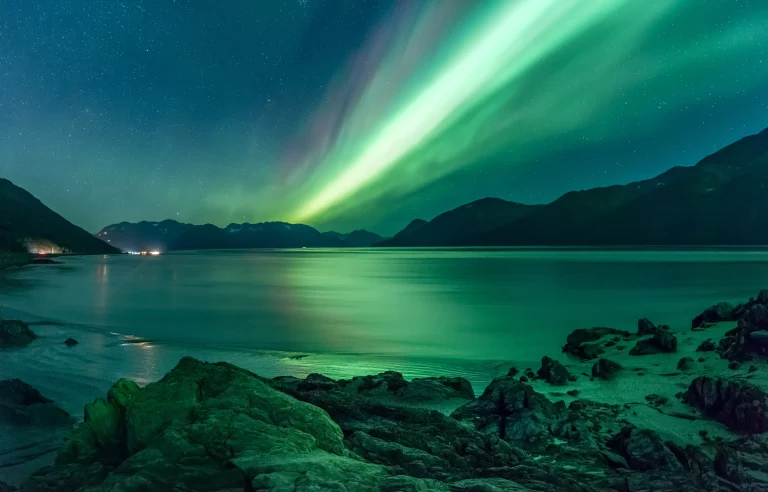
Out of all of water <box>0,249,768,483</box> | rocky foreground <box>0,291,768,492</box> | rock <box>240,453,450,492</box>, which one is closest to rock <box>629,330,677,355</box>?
water <box>0,249,768,483</box>

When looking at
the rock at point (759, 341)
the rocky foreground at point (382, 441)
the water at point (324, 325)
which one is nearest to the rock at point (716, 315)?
the water at point (324, 325)

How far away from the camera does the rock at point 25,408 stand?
34.8 ft

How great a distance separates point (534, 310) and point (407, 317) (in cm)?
1085

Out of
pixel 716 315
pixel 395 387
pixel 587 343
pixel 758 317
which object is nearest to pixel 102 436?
pixel 395 387

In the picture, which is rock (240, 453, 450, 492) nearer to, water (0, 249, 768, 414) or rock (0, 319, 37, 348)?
water (0, 249, 768, 414)

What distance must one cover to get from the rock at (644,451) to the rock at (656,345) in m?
9.62

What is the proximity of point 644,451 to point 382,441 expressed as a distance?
4.64 meters

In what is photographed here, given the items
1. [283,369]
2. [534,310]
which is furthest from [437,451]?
[534,310]

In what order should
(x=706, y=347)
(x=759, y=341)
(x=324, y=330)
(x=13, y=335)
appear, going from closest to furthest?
(x=759, y=341)
(x=706, y=347)
(x=13, y=335)
(x=324, y=330)

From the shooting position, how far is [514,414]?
34.1 feet

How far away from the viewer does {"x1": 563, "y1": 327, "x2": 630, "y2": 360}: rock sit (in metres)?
19.6

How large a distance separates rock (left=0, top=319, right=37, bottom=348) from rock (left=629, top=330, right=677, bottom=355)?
24548mm

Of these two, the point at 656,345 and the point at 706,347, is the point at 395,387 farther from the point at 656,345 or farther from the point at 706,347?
the point at 706,347

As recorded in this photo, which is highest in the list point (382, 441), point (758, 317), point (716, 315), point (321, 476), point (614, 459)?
point (758, 317)
